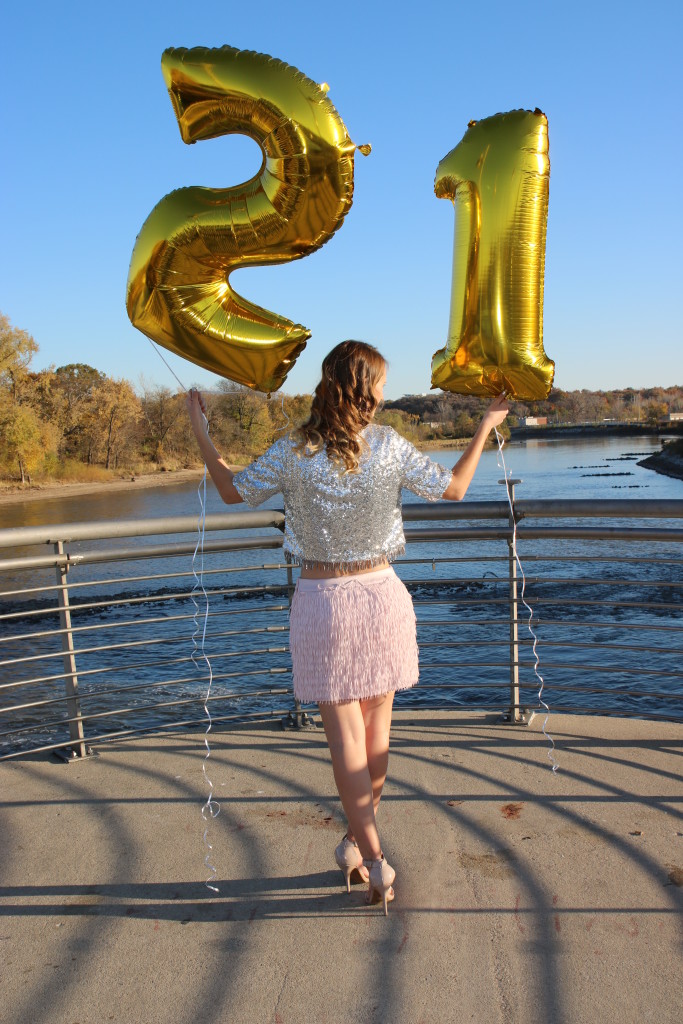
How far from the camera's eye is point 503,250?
2777 mm

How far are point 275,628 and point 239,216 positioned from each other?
1957 millimetres

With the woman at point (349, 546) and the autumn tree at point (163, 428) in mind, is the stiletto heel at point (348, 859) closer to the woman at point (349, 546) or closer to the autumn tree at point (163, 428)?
the woman at point (349, 546)

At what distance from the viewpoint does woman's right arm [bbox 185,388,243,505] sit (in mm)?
2500

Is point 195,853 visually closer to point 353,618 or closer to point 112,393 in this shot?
point 353,618

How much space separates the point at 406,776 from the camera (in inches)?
128

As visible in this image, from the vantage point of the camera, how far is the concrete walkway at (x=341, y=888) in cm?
198

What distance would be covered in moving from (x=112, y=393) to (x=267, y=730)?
221ft

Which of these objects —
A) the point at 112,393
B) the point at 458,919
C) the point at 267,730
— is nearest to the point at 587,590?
the point at 267,730

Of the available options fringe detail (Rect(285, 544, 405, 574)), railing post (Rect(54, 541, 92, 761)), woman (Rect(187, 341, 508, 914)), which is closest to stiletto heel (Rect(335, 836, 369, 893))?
woman (Rect(187, 341, 508, 914))

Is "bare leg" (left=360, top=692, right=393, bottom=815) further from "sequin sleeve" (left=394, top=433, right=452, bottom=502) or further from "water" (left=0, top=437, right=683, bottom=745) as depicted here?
"water" (left=0, top=437, right=683, bottom=745)

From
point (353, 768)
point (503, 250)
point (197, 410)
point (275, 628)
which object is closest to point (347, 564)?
point (353, 768)

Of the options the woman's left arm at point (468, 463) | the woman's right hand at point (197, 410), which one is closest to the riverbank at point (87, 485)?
the woman's right hand at point (197, 410)

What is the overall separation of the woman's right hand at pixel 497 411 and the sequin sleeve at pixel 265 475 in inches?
28.6

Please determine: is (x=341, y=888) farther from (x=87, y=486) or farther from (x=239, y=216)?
(x=87, y=486)
